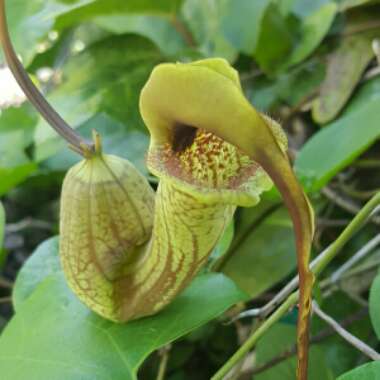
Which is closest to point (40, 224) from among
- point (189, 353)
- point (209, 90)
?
point (189, 353)

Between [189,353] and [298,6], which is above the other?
[298,6]

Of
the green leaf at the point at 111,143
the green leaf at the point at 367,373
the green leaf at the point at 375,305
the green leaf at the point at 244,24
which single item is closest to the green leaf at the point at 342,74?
the green leaf at the point at 244,24

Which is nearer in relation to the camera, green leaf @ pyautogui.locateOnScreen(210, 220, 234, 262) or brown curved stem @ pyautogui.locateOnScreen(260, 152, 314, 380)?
brown curved stem @ pyautogui.locateOnScreen(260, 152, 314, 380)

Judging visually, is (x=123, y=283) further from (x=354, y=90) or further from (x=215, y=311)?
(x=354, y=90)

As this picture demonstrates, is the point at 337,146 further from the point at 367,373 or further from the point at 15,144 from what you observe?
the point at 15,144

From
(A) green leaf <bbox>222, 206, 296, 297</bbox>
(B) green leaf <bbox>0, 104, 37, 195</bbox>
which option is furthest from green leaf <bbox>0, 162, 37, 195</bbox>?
(A) green leaf <bbox>222, 206, 296, 297</bbox>

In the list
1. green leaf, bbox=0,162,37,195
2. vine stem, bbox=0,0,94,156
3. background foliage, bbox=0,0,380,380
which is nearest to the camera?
vine stem, bbox=0,0,94,156

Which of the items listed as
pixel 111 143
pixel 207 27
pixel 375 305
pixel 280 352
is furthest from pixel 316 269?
pixel 207 27

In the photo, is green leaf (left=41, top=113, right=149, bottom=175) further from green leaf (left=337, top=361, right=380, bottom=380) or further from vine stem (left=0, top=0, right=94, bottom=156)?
green leaf (left=337, top=361, right=380, bottom=380)
